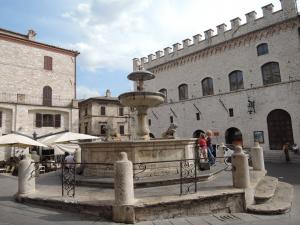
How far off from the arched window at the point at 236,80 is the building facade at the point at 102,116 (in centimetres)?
1663

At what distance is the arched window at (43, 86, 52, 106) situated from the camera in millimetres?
26377

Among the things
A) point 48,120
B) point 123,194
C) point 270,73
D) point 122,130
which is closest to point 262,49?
point 270,73

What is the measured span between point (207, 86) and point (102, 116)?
59.7ft

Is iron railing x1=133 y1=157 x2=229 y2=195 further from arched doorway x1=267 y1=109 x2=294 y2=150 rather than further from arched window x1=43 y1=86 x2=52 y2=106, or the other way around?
arched window x1=43 y1=86 x2=52 y2=106

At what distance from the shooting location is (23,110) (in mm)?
24000

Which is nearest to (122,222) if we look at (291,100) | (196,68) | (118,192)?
(118,192)

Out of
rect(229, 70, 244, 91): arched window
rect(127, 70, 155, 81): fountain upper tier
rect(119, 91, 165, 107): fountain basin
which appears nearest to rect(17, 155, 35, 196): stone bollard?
rect(119, 91, 165, 107): fountain basin

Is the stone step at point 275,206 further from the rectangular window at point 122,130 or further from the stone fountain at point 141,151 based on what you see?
the rectangular window at point 122,130

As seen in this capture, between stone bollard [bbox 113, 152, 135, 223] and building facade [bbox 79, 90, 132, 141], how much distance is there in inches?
1208

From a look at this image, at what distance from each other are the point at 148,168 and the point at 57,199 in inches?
117

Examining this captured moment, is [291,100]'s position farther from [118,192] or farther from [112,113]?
[112,113]

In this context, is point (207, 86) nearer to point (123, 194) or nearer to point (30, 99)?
point (30, 99)

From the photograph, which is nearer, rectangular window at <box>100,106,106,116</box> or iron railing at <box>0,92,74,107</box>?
iron railing at <box>0,92,74,107</box>

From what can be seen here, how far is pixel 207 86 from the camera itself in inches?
1055
